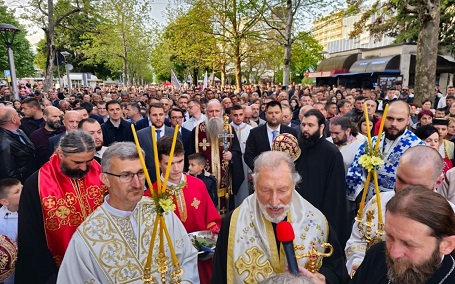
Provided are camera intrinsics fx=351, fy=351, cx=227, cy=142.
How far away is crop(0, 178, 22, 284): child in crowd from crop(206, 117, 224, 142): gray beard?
312cm

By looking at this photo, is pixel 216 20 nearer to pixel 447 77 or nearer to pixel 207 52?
pixel 207 52

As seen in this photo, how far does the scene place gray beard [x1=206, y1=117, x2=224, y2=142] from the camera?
629cm

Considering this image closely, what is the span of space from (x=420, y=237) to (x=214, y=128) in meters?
4.74

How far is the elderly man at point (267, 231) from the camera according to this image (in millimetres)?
2467

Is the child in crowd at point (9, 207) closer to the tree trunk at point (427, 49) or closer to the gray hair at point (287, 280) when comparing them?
the gray hair at point (287, 280)

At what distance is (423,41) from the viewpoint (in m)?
11.1

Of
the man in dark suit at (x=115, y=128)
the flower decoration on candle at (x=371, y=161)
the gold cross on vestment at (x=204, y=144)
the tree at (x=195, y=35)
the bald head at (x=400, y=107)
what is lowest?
the gold cross on vestment at (x=204, y=144)

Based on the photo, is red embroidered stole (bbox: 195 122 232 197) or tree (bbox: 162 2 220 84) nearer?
red embroidered stole (bbox: 195 122 232 197)

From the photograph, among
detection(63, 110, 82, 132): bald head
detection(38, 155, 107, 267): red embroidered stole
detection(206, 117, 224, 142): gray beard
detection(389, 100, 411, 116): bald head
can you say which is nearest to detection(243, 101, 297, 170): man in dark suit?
detection(206, 117, 224, 142): gray beard

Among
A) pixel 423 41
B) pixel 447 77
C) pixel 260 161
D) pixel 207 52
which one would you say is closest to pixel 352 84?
pixel 447 77

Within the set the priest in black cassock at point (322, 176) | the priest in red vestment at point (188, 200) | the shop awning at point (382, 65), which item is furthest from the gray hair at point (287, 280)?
the shop awning at point (382, 65)

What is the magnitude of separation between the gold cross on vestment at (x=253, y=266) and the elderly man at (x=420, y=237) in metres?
0.86

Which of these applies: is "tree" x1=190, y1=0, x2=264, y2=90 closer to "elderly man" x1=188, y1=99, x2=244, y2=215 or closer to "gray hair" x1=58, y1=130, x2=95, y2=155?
"elderly man" x1=188, y1=99, x2=244, y2=215

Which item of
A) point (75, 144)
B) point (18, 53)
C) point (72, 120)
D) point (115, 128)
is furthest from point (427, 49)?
point (18, 53)
